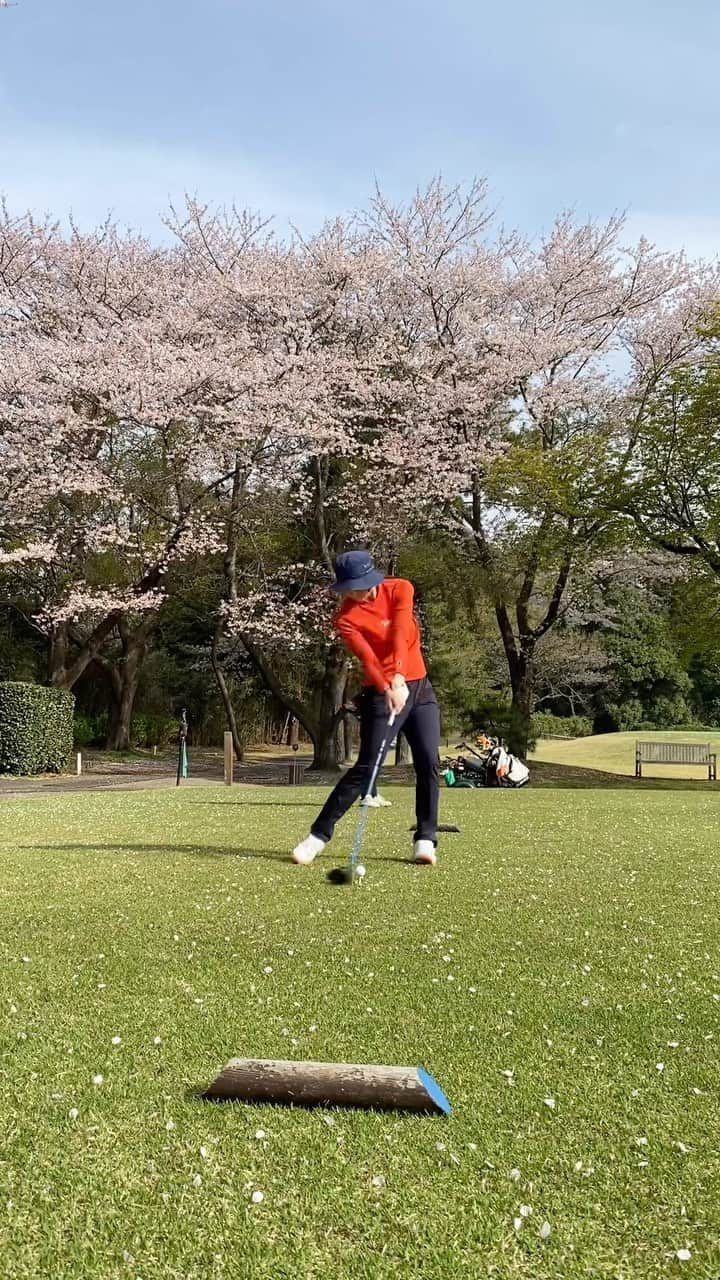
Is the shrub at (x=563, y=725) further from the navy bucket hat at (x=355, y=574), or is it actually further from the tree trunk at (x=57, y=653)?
the navy bucket hat at (x=355, y=574)

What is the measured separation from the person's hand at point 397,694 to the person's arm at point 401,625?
11 cm

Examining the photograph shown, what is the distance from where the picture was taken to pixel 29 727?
2173 centimetres

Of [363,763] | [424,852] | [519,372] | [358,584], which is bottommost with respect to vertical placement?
[424,852]

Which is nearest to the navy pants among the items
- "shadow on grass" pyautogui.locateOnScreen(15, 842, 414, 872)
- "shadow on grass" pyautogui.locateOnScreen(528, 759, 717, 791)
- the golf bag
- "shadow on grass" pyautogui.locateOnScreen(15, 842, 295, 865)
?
"shadow on grass" pyautogui.locateOnScreen(15, 842, 414, 872)

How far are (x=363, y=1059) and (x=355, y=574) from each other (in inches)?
170

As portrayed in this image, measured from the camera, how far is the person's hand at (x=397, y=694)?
23.4ft

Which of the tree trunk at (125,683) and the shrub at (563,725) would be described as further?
the shrub at (563,725)

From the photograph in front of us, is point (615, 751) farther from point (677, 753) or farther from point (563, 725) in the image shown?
point (677, 753)

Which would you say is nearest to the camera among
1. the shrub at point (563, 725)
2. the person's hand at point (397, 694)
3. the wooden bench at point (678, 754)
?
the person's hand at point (397, 694)

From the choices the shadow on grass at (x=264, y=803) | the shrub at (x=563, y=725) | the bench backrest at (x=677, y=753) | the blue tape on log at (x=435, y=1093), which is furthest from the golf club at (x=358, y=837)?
the shrub at (x=563, y=725)

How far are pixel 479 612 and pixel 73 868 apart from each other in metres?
23.7

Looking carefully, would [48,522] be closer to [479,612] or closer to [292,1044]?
[479,612]

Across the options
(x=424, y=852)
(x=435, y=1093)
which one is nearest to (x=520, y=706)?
(x=424, y=852)

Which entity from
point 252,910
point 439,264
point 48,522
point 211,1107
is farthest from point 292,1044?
point 439,264
